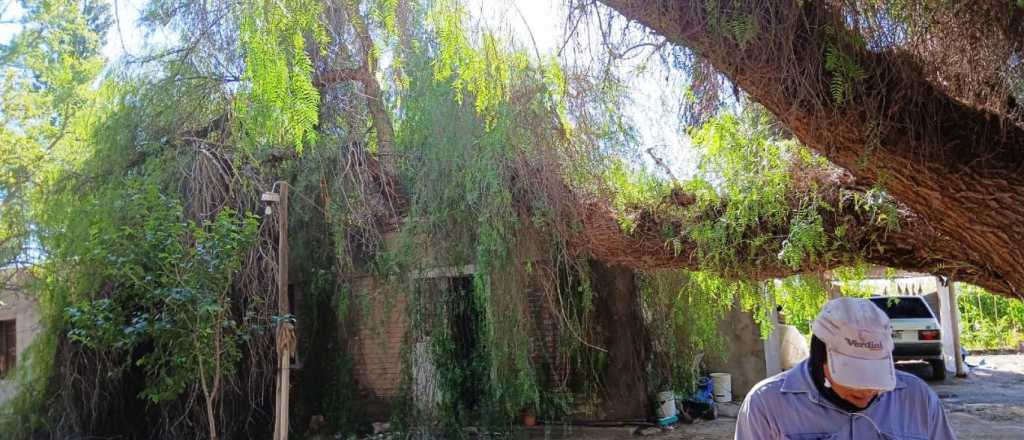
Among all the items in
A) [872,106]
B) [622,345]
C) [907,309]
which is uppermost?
[872,106]

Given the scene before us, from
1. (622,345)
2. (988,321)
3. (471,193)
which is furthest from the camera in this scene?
(988,321)

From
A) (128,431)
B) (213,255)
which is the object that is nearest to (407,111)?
(213,255)

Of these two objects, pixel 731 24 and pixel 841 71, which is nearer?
pixel 731 24

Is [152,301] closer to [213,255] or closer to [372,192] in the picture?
[213,255]

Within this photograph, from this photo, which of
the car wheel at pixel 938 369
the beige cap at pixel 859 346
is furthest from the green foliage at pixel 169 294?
the car wheel at pixel 938 369

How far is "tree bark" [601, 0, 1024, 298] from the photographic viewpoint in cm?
414

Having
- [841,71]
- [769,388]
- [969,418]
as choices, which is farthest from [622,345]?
[769,388]

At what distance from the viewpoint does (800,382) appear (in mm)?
2480

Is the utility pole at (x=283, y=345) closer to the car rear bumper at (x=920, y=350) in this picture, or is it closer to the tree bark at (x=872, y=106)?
the tree bark at (x=872, y=106)

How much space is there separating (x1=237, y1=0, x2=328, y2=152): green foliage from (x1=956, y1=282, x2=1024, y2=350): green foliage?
20.8 metres

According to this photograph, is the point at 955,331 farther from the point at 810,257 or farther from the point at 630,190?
the point at 630,190

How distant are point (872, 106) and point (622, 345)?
687 cm

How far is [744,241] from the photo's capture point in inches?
292

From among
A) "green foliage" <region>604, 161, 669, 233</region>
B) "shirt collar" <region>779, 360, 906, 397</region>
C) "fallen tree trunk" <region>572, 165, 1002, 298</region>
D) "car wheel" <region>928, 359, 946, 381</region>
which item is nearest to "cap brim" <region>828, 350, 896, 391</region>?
"shirt collar" <region>779, 360, 906, 397</region>
